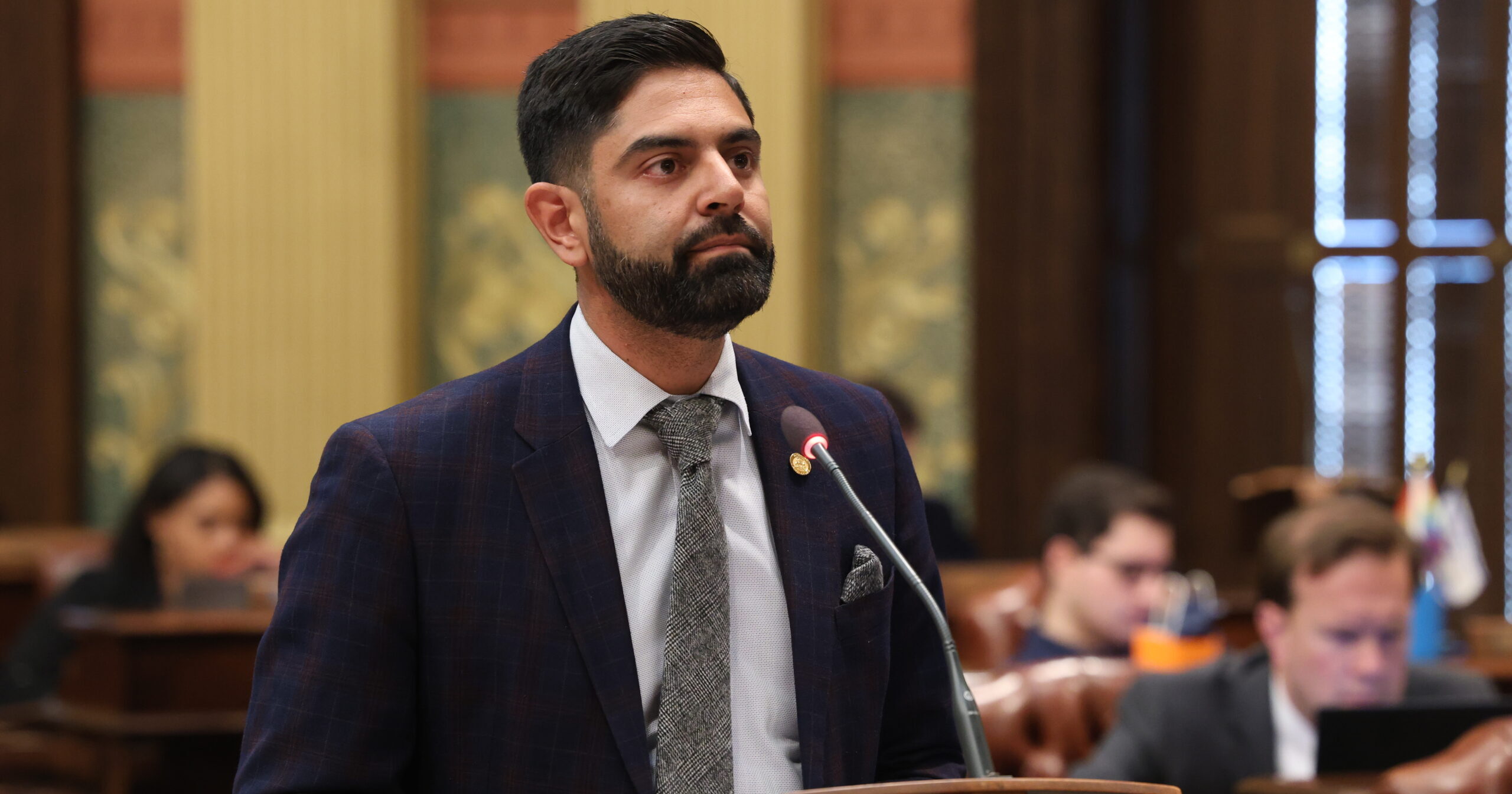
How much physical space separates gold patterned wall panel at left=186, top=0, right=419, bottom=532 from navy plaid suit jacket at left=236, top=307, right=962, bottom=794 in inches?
174

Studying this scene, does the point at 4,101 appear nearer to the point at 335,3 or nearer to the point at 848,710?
the point at 335,3

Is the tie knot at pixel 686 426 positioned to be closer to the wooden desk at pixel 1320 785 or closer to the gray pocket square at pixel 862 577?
the gray pocket square at pixel 862 577

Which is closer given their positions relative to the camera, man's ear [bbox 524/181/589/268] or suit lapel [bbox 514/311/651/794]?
suit lapel [bbox 514/311/651/794]

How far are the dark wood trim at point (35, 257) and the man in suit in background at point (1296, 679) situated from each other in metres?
4.30

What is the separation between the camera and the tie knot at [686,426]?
1.47m

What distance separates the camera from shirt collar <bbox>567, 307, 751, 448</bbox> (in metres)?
1.48

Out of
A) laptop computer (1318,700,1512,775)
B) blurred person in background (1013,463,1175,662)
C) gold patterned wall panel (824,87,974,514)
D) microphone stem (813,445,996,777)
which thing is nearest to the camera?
microphone stem (813,445,996,777)

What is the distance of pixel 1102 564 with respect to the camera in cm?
436

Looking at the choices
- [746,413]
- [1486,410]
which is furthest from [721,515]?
[1486,410]

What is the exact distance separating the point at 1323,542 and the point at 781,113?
3.10 metres

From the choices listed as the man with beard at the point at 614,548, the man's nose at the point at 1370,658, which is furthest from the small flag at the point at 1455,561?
the man with beard at the point at 614,548

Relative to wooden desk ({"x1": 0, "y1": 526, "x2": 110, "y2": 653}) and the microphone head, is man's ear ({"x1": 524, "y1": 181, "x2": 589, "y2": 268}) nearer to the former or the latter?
the microphone head

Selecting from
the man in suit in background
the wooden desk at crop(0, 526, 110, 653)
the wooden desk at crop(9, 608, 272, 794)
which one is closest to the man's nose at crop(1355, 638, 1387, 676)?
the man in suit in background

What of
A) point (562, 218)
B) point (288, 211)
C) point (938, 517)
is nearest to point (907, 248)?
point (938, 517)
